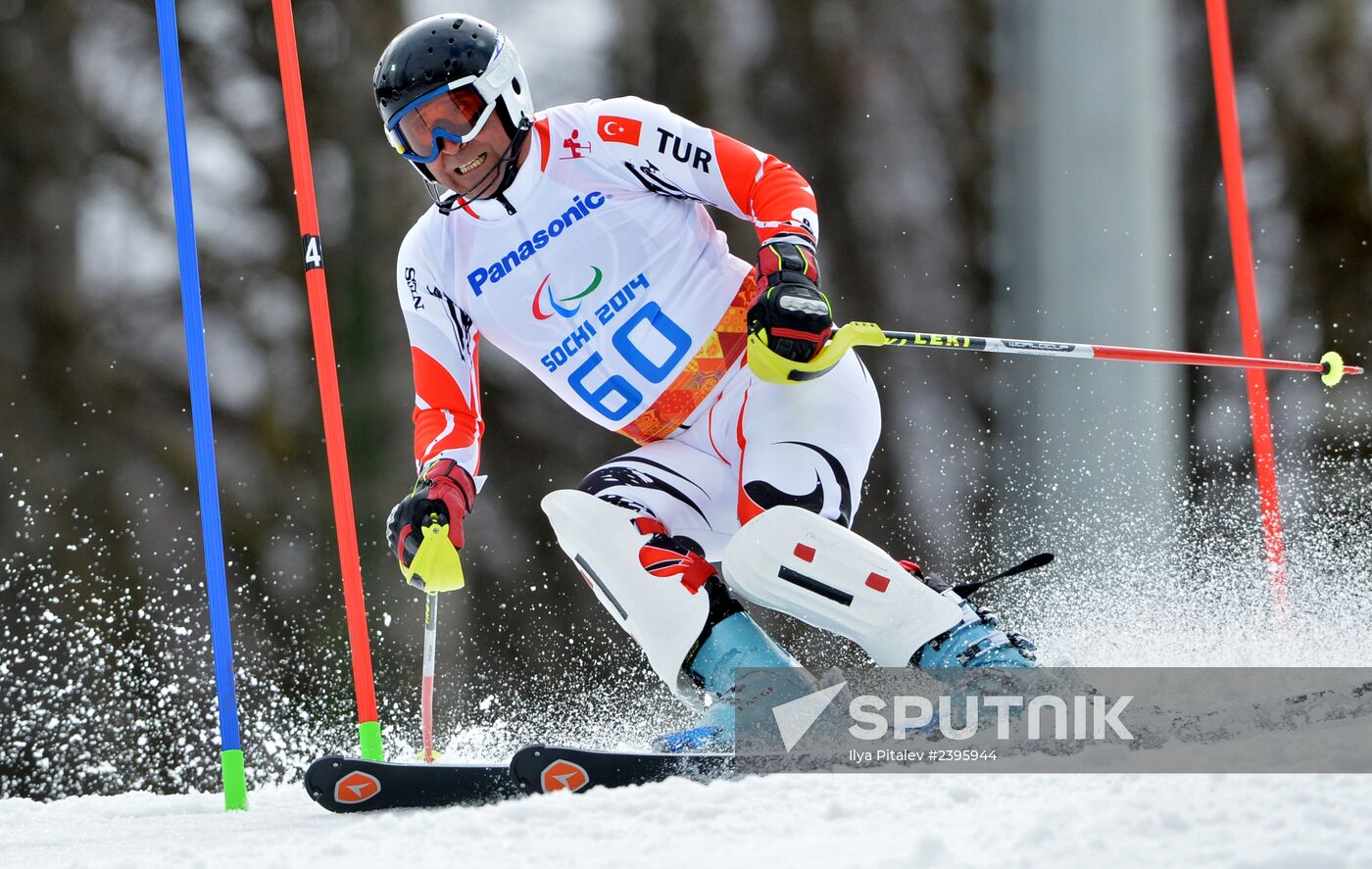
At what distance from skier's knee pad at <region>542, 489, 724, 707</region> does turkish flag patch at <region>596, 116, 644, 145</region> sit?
581mm

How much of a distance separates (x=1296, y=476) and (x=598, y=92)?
171 inches

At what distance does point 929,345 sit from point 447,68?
856 mm

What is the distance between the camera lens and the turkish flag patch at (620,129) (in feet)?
7.75

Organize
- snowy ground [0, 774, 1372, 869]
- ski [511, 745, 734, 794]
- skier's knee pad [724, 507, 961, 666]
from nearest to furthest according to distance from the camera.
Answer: snowy ground [0, 774, 1372, 869], ski [511, 745, 734, 794], skier's knee pad [724, 507, 961, 666]

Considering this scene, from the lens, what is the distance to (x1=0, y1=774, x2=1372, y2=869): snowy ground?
1.28 meters

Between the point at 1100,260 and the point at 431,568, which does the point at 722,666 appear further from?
the point at 1100,260

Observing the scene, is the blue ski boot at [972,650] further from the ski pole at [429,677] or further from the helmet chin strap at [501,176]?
the helmet chin strap at [501,176]

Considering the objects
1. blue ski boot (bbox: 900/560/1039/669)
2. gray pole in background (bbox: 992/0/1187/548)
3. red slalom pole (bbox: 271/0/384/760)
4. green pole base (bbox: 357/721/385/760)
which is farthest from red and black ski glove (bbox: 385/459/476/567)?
gray pole in background (bbox: 992/0/1187/548)

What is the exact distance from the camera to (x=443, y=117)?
224 centimetres

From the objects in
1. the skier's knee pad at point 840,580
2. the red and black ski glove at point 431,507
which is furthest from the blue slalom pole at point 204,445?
the skier's knee pad at point 840,580

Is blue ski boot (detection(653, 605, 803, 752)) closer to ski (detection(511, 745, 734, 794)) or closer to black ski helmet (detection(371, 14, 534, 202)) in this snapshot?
ski (detection(511, 745, 734, 794))

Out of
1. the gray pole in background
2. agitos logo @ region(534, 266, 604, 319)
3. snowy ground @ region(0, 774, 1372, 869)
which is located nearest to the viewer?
snowy ground @ region(0, 774, 1372, 869)

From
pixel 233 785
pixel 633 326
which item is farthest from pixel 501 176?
pixel 233 785

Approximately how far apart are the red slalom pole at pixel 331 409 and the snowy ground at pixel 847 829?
1.57ft
